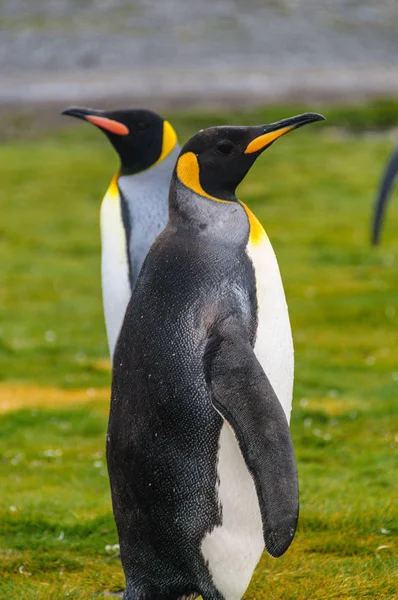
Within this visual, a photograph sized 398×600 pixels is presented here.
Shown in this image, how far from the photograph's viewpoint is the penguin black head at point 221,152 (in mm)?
3652

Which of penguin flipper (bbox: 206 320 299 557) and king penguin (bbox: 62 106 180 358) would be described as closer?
penguin flipper (bbox: 206 320 299 557)

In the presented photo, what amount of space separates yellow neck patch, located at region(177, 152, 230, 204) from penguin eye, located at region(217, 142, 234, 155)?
8 cm

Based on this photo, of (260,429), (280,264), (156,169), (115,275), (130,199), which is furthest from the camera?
(280,264)

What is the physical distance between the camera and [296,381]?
820 cm

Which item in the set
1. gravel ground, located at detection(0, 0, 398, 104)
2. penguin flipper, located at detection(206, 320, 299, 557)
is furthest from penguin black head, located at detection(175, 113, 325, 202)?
gravel ground, located at detection(0, 0, 398, 104)

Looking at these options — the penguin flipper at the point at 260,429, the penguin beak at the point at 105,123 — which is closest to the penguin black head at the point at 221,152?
the penguin flipper at the point at 260,429

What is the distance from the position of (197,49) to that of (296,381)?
28.6m

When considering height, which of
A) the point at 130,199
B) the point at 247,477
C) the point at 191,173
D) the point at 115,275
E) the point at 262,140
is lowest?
the point at 115,275

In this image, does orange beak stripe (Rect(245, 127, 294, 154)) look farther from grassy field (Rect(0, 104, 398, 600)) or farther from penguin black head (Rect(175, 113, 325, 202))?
grassy field (Rect(0, 104, 398, 600))

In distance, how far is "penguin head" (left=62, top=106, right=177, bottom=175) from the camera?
5.52 m

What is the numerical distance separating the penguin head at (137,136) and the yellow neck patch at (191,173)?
1871 mm

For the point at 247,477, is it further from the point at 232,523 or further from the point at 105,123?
the point at 105,123

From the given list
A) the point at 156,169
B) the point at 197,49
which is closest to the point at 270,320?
the point at 156,169

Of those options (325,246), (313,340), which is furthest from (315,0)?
(313,340)
